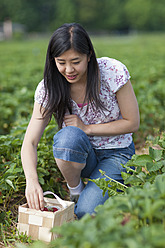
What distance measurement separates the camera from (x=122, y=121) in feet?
7.25

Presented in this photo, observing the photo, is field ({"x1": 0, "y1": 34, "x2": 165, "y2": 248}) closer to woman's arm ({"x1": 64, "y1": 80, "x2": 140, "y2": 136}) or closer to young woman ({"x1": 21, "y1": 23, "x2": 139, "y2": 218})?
young woman ({"x1": 21, "y1": 23, "x2": 139, "y2": 218})

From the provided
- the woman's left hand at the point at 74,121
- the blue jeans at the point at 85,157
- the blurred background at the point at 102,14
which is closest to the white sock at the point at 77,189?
the blue jeans at the point at 85,157

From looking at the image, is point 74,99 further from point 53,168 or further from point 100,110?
point 53,168

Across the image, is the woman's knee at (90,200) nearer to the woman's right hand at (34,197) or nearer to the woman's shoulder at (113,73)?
the woman's right hand at (34,197)

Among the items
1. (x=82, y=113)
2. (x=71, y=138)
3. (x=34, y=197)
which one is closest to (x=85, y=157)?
(x=71, y=138)

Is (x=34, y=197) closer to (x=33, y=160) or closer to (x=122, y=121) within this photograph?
(x=33, y=160)

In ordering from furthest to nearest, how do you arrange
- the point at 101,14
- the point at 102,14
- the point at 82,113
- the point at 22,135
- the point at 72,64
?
the point at 102,14, the point at 101,14, the point at 22,135, the point at 82,113, the point at 72,64

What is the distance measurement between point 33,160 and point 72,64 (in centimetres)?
61

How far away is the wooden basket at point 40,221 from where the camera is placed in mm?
1729

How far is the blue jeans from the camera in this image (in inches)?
81.4

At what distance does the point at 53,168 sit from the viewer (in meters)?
2.47

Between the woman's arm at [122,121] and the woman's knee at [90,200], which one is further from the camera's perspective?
the woman's arm at [122,121]

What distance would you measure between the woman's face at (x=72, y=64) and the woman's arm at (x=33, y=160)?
1.01 feet

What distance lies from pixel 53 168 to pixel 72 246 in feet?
4.89
